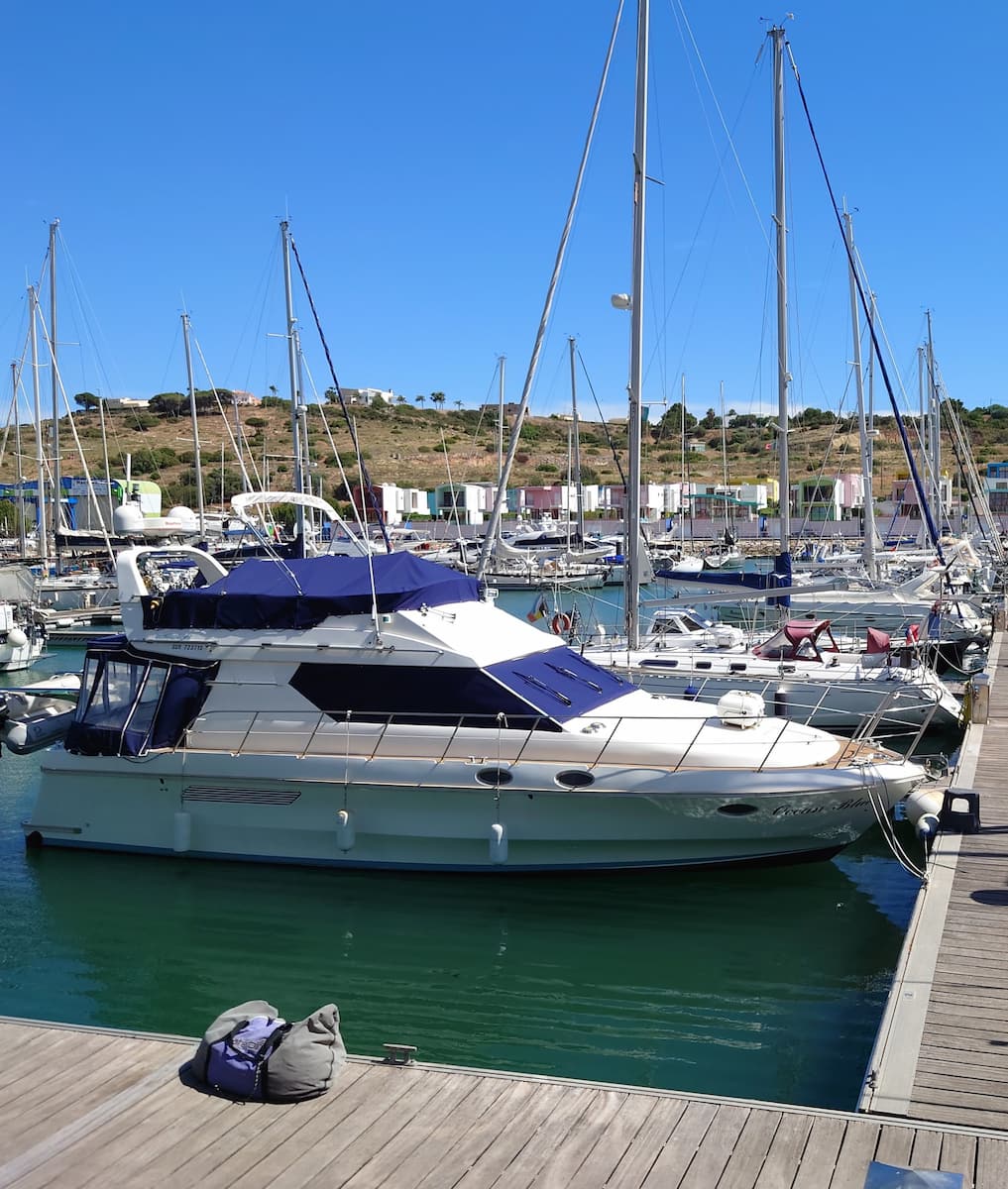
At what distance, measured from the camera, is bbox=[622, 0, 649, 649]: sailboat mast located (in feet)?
57.8

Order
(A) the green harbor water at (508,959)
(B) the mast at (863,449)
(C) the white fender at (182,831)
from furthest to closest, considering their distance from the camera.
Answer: (B) the mast at (863,449)
(C) the white fender at (182,831)
(A) the green harbor water at (508,959)

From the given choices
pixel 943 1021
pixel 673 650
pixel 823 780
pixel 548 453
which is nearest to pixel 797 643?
pixel 673 650

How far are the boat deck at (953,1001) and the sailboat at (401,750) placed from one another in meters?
1.59

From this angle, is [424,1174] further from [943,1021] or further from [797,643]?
[797,643]

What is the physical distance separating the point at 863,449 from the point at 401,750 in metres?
23.8

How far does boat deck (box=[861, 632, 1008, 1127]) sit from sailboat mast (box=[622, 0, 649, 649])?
297 inches

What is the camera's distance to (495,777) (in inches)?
456

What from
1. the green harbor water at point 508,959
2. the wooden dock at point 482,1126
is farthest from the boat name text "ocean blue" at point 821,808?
the wooden dock at point 482,1126

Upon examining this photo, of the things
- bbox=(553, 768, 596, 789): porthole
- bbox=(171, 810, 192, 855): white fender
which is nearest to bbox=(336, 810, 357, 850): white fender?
bbox=(171, 810, 192, 855): white fender

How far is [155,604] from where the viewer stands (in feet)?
43.9

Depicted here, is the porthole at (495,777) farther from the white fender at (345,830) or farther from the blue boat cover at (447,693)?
the white fender at (345,830)

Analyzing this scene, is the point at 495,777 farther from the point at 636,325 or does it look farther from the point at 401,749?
the point at 636,325

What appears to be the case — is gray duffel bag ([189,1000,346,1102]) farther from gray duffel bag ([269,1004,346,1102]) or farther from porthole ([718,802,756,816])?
porthole ([718,802,756,816])

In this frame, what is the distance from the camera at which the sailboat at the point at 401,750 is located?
11.5 m
